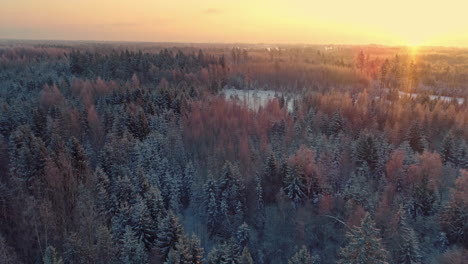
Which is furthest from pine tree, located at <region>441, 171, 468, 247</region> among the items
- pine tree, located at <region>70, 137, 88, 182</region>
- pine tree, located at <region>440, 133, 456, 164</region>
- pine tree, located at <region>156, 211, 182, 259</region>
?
pine tree, located at <region>70, 137, 88, 182</region>

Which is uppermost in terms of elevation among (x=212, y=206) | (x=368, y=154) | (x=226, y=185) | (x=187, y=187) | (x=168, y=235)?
(x=368, y=154)

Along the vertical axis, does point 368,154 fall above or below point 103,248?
above

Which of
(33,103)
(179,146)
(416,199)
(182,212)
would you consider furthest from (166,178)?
(33,103)

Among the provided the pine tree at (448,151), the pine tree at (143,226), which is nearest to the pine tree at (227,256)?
the pine tree at (143,226)

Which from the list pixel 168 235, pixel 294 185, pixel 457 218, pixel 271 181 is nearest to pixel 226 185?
pixel 271 181

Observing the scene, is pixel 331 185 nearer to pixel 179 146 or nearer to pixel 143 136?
pixel 179 146

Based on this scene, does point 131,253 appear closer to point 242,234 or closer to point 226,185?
point 242,234

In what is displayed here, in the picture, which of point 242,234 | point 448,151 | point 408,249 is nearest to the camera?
point 408,249

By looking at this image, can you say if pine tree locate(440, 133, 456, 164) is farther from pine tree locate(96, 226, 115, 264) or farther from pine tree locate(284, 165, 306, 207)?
pine tree locate(96, 226, 115, 264)

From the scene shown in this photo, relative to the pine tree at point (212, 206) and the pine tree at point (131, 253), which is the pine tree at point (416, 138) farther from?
the pine tree at point (131, 253)
